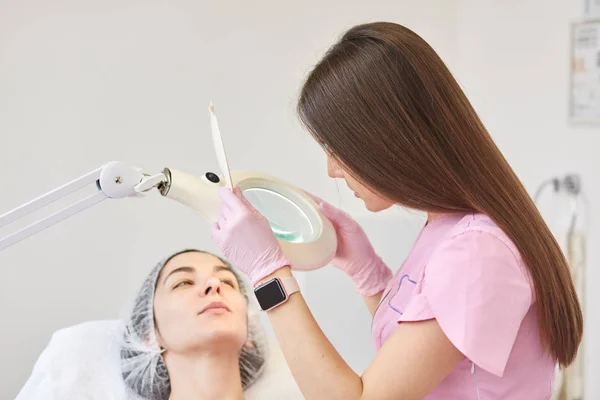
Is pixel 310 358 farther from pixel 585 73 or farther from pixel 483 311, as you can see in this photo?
pixel 585 73

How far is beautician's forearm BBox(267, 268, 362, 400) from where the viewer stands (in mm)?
1049

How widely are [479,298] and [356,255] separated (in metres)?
0.54

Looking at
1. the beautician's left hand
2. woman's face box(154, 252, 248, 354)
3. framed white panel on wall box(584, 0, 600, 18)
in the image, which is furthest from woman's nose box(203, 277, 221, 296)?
framed white panel on wall box(584, 0, 600, 18)

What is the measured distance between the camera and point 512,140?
8.52ft

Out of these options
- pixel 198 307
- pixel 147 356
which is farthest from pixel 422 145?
pixel 147 356

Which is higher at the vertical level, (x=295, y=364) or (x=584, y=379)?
(x=295, y=364)

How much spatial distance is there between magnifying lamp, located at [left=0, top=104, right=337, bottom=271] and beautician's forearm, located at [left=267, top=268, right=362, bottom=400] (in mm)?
242

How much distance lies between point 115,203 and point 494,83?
1444mm

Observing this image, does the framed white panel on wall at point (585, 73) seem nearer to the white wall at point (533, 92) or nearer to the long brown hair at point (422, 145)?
the white wall at point (533, 92)

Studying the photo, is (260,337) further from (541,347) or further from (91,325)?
(541,347)

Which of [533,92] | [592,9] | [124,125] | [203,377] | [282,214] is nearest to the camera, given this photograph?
[282,214]

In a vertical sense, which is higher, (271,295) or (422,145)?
(422,145)

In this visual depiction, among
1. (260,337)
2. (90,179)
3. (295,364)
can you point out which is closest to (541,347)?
(295,364)

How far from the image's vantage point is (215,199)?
1.24 metres
